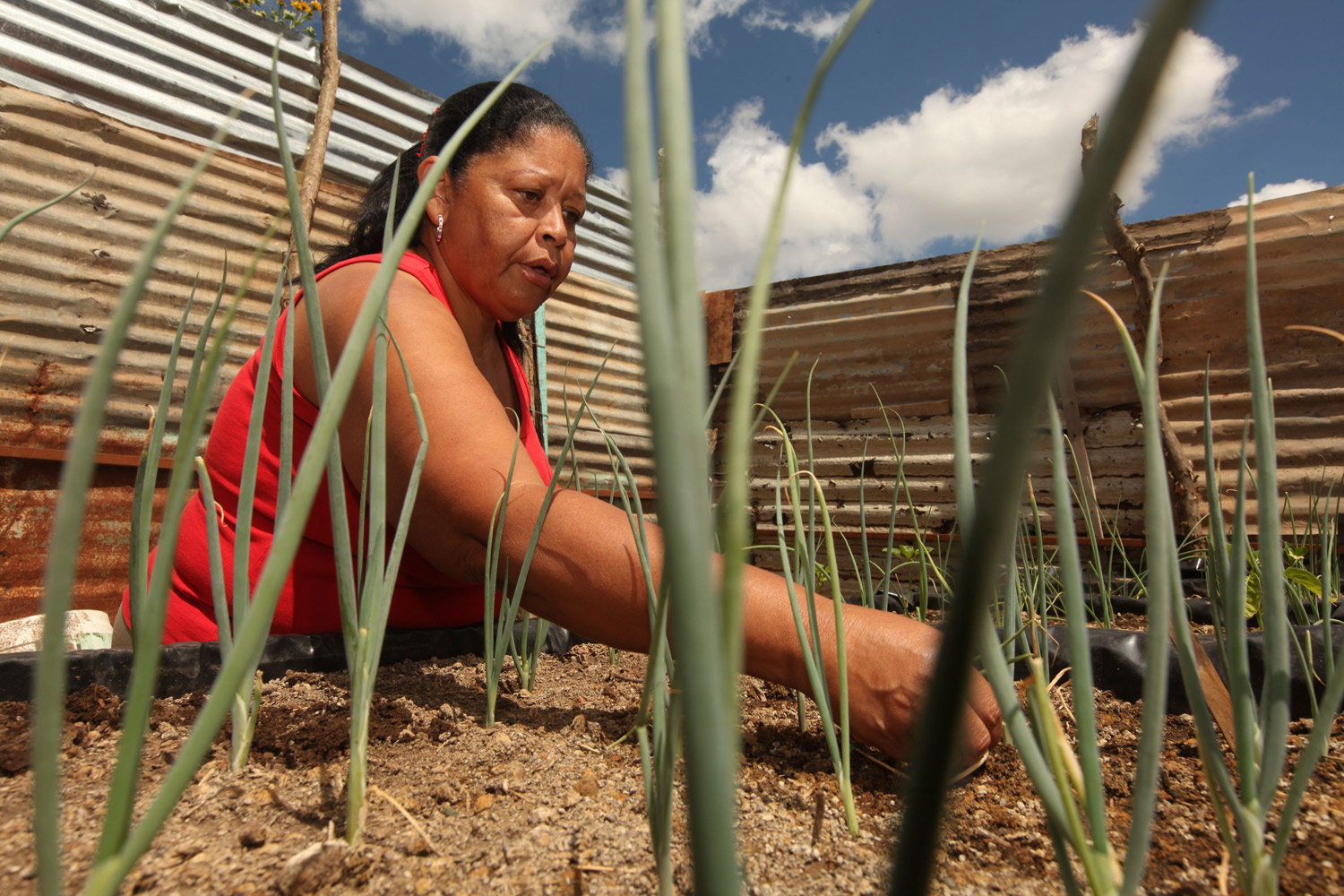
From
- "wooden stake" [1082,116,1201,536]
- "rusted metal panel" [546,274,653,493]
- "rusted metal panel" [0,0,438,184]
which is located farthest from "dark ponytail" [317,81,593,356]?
"wooden stake" [1082,116,1201,536]

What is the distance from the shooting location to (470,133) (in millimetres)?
1256

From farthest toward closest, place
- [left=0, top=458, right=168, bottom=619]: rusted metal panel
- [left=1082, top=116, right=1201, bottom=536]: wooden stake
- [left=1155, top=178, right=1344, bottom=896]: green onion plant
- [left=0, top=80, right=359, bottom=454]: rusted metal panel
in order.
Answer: [left=1082, top=116, right=1201, bottom=536]: wooden stake → [left=0, top=80, right=359, bottom=454]: rusted metal panel → [left=0, top=458, right=168, bottom=619]: rusted metal panel → [left=1155, top=178, right=1344, bottom=896]: green onion plant

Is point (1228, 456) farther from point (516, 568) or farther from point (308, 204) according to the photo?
point (308, 204)

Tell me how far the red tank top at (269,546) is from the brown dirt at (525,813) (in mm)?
338

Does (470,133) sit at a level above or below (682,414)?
above

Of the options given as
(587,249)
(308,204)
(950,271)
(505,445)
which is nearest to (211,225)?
(308,204)

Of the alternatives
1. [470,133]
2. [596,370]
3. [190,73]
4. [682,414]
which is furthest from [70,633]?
[596,370]

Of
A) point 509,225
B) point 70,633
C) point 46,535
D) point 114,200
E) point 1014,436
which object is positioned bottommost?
point 70,633

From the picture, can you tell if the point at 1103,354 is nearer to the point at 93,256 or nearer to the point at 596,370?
the point at 596,370

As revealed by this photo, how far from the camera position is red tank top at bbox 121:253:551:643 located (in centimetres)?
100

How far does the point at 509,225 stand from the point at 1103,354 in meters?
2.54

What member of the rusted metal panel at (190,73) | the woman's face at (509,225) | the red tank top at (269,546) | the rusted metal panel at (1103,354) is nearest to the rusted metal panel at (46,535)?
the red tank top at (269,546)

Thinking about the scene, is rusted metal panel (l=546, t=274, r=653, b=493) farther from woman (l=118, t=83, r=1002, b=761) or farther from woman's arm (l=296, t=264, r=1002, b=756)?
woman's arm (l=296, t=264, r=1002, b=756)

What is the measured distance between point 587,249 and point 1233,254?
2.70 m
